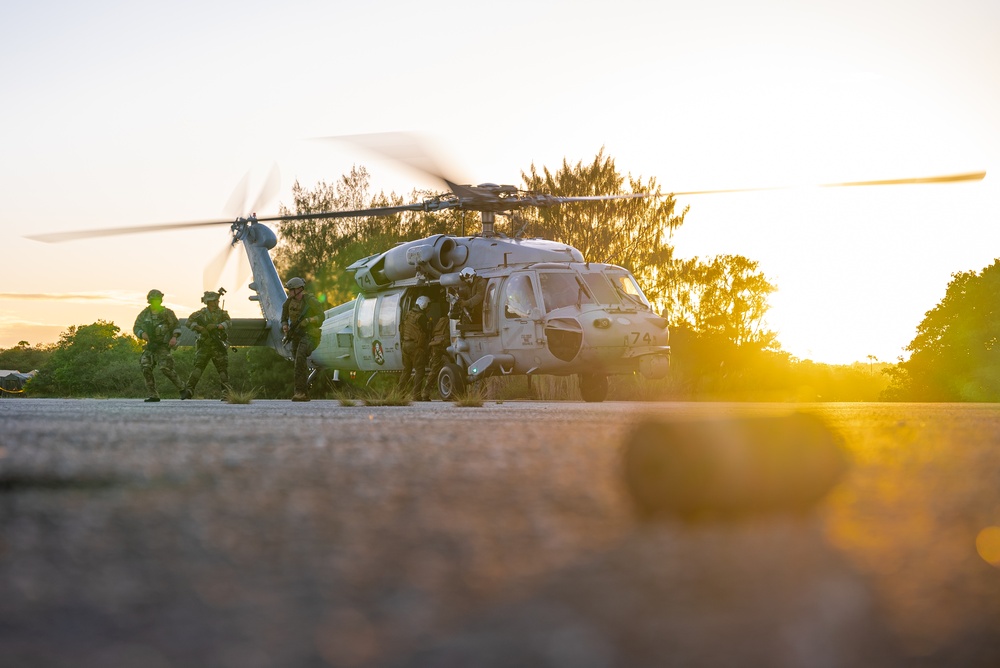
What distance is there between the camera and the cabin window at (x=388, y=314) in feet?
58.6

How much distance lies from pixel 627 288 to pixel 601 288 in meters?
0.69

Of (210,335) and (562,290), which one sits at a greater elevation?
(562,290)

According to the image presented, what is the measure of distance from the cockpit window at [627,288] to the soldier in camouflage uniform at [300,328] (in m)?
4.63

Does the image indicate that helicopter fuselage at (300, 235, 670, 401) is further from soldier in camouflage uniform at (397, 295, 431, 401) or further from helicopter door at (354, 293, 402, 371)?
soldier in camouflage uniform at (397, 295, 431, 401)

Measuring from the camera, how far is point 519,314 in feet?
52.0

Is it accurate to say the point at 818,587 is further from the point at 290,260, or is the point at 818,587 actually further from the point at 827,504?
the point at 290,260

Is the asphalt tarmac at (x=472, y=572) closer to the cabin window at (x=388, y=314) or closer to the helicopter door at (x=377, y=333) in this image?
the cabin window at (x=388, y=314)

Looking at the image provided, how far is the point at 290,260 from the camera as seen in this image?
36625mm

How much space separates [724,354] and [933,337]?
11.7 m

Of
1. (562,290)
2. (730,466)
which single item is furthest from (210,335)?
(730,466)

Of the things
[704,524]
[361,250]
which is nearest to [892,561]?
[704,524]

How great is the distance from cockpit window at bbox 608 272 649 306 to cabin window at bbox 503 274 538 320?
149cm

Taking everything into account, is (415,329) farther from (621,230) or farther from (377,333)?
(621,230)

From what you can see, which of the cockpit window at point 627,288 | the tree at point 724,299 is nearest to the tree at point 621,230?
the tree at point 724,299
